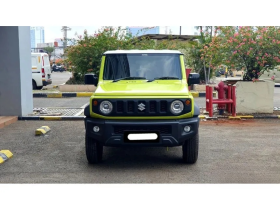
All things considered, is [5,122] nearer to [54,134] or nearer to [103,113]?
[54,134]

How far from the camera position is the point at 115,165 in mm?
5992

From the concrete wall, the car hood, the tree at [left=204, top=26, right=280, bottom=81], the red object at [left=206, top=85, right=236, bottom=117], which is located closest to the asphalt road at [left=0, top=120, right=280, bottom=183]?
the car hood

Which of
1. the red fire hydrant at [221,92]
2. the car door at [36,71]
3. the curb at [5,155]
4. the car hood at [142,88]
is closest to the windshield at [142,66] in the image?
the car hood at [142,88]

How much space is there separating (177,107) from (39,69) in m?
13.8

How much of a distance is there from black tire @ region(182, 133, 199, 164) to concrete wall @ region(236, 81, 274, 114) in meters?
5.37

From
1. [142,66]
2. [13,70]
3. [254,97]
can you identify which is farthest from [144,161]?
[254,97]

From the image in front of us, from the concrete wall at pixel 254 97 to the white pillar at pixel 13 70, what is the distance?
6.11 m

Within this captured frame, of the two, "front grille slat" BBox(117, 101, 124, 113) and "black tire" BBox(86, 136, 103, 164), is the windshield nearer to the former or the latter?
"front grille slat" BBox(117, 101, 124, 113)

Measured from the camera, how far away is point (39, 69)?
1817 cm

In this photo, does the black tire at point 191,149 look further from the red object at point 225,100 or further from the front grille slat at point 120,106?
the red object at point 225,100

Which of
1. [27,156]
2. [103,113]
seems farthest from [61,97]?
[103,113]

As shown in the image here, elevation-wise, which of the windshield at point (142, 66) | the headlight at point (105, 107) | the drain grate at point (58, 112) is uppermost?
the windshield at point (142, 66)

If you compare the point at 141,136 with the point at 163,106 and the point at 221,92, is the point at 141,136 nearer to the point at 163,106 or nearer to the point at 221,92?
the point at 163,106

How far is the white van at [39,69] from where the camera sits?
18.1 meters
